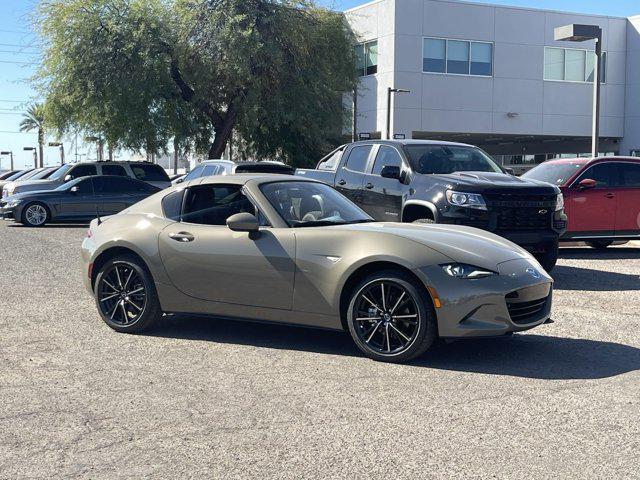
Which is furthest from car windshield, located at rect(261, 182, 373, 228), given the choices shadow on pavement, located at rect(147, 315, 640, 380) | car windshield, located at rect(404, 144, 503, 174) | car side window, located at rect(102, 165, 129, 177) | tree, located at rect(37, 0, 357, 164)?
tree, located at rect(37, 0, 357, 164)

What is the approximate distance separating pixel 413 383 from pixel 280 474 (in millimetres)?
1795

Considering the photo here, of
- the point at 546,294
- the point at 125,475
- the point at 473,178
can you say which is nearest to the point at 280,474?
the point at 125,475

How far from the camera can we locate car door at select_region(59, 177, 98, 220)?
21141mm

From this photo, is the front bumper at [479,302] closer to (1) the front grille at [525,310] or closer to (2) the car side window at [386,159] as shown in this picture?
(1) the front grille at [525,310]

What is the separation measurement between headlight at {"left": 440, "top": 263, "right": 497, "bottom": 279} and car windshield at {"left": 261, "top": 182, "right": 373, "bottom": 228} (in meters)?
1.27

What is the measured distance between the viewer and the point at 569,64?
132 ft

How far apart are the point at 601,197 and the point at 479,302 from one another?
338 inches

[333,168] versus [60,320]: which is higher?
[333,168]

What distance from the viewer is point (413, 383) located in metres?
5.32

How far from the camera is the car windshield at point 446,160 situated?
1061 centimetres

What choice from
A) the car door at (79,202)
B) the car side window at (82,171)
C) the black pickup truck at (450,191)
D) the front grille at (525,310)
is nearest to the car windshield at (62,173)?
the car side window at (82,171)

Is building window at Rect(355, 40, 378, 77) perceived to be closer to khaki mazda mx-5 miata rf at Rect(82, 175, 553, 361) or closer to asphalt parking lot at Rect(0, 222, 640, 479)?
asphalt parking lot at Rect(0, 222, 640, 479)

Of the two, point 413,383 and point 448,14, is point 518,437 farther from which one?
point 448,14

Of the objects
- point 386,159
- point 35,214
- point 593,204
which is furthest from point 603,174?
point 35,214
